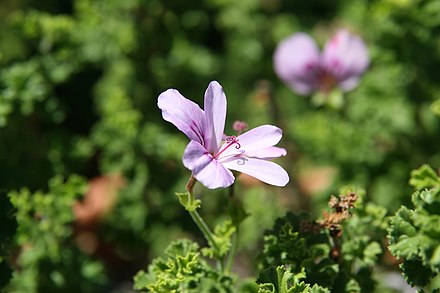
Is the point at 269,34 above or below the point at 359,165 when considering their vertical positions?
above

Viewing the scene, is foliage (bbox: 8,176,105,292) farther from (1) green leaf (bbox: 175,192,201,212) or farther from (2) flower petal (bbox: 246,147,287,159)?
(2) flower petal (bbox: 246,147,287,159)

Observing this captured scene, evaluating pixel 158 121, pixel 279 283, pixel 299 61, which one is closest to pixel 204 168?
pixel 279 283

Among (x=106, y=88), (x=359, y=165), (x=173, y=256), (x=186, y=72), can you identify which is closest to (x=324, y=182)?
(x=359, y=165)

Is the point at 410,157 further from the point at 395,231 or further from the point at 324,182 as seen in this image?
the point at 395,231

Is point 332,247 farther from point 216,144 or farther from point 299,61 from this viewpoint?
point 299,61

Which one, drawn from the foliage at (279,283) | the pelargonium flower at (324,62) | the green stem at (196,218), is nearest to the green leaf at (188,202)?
the green stem at (196,218)

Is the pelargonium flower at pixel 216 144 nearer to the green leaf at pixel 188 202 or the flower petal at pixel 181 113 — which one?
the flower petal at pixel 181 113

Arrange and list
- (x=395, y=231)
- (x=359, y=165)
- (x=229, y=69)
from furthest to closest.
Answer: (x=229, y=69) < (x=359, y=165) < (x=395, y=231)
